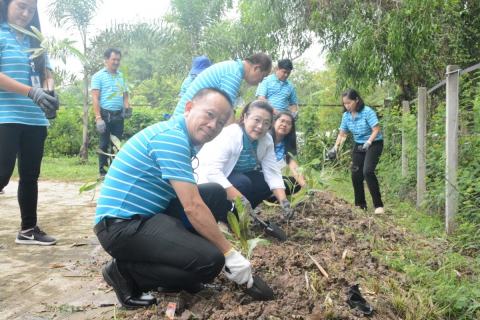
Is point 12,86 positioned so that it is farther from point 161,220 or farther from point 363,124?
point 363,124

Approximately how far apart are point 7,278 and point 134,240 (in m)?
1.07

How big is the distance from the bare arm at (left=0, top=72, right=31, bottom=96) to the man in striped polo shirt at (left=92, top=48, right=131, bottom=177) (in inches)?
131

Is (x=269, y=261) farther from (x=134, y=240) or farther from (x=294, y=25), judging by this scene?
(x=294, y=25)

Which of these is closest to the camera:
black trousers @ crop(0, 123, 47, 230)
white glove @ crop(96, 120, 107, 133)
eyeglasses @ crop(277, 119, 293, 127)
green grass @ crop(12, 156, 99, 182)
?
black trousers @ crop(0, 123, 47, 230)

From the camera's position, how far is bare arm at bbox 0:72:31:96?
3133 millimetres

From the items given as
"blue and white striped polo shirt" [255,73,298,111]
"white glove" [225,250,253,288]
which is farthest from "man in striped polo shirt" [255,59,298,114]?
"white glove" [225,250,253,288]

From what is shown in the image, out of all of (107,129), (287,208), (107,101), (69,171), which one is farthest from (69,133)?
(287,208)

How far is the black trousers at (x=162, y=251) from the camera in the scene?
221 cm

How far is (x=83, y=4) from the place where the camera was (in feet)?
37.2

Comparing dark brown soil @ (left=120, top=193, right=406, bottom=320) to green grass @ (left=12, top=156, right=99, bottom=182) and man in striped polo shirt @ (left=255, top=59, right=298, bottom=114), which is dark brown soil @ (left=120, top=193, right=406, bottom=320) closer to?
man in striped polo shirt @ (left=255, top=59, right=298, bottom=114)

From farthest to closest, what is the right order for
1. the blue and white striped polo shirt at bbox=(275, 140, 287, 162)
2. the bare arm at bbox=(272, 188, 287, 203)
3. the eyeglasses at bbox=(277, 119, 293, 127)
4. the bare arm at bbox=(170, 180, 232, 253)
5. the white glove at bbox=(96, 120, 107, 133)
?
the white glove at bbox=(96, 120, 107, 133), the blue and white striped polo shirt at bbox=(275, 140, 287, 162), the eyeglasses at bbox=(277, 119, 293, 127), the bare arm at bbox=(272, 188, 287, 203), the bare arm at bbox=(170, 180, 232, 253)

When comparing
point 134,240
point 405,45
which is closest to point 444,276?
point 134,240

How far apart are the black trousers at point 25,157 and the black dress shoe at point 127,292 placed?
4.51 ft

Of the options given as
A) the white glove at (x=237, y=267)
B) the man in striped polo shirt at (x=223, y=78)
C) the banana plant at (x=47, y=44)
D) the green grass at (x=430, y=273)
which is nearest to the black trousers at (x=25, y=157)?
the banana plant at (x=47, y=44)
